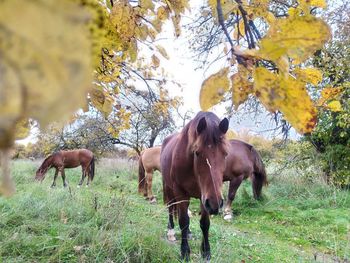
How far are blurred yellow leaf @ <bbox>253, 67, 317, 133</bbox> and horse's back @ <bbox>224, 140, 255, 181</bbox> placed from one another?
506 cm

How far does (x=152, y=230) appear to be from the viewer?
298 centimetres

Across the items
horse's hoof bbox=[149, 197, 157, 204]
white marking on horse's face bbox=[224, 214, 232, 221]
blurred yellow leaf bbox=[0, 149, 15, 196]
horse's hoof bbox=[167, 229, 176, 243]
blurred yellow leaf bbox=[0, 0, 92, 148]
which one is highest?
blurred yellow leaf bbox=[0, 0, 92, 148]

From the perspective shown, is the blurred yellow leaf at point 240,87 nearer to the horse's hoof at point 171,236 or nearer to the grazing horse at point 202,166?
the grazing horse at point 202,166

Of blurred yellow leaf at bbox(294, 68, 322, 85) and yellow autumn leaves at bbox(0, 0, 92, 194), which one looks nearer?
yellow autumn leaves at bbox(0, 0, 92, 194)

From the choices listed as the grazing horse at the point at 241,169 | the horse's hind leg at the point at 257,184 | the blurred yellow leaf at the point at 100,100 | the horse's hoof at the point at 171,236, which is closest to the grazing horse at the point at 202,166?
the horse's hoof at the point at 171,236

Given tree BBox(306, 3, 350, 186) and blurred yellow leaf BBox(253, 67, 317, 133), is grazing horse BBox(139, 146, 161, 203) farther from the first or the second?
blurred yellow leaf BBox(253, 67, 317, 133)

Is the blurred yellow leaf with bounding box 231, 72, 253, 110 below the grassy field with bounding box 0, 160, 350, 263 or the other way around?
the other way around

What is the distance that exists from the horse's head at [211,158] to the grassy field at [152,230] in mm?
593

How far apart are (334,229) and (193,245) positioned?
2.01m

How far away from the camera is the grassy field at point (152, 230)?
2482 mm

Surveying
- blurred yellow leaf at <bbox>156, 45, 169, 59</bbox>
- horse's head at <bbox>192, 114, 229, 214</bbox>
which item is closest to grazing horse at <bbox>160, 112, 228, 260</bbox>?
horse's head at <bbox>192, 114, 229, 214</bbox>

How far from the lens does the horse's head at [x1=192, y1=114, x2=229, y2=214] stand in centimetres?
225

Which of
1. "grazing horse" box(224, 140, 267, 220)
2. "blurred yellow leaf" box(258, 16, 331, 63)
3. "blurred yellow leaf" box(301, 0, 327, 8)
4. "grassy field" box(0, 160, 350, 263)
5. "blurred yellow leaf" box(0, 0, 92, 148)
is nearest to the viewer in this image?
"blurred yellow leaf" box(0, 0, 92, 148)

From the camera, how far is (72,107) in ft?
0.43
